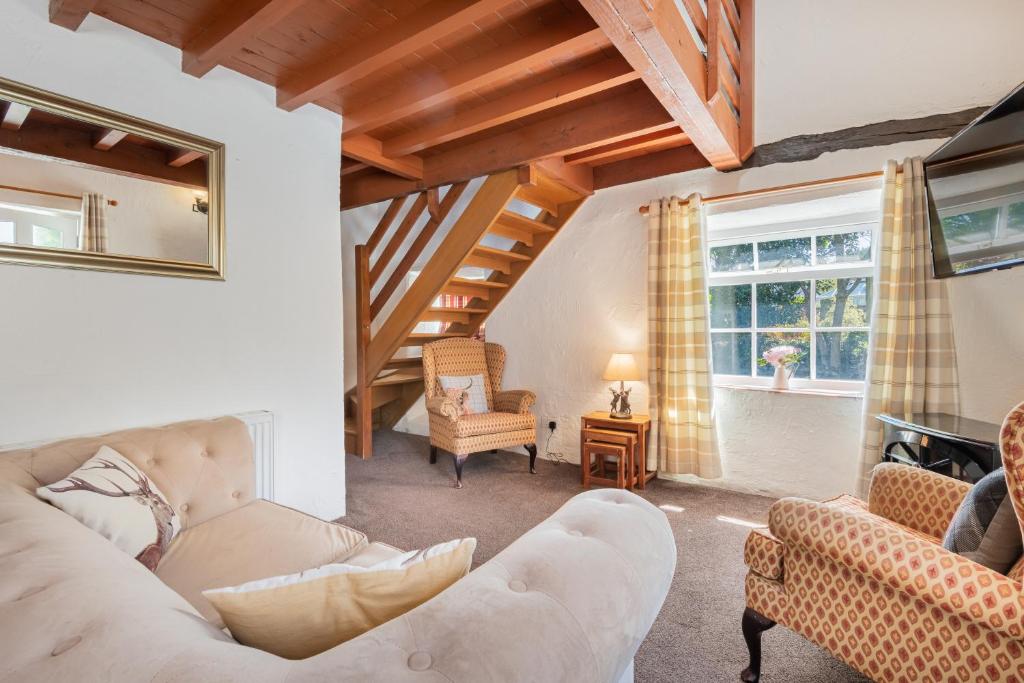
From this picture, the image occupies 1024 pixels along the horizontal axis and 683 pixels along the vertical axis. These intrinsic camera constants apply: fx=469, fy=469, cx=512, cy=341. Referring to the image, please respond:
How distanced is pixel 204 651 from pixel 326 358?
226 centimetres

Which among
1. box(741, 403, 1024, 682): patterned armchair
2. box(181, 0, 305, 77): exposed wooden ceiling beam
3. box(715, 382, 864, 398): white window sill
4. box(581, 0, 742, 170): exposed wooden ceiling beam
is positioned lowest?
box(741, 403, 1024, 682): patterned armchair

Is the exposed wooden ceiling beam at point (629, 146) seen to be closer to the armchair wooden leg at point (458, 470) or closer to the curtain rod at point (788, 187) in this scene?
the curtain rod at point (788, 187)

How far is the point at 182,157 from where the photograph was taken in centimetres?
208

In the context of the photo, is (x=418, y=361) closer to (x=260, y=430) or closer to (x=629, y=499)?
(x=260, y=430)

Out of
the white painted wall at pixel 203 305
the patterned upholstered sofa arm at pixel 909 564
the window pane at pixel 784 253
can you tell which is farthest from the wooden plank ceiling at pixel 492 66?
the patterned upholstered sofa arm at pixel 909 564

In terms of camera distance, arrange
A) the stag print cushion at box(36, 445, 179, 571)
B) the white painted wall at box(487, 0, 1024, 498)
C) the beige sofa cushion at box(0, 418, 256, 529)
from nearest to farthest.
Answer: the stag print cushion at box(36, 445, 179, 571), the beige sofa cushion at box(0, 418, 256, 529), the white painted wall at box(487, 0, 1024, 498)

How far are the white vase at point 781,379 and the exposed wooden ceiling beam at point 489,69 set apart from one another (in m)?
2.31

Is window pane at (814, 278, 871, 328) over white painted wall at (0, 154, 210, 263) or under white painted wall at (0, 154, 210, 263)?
under

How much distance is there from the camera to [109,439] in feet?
5.31

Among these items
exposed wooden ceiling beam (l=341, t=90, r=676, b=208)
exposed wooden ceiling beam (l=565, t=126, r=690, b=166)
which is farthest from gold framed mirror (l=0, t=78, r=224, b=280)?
exposed wooden ceiling beam (l=565, t=126, r=690, b=166)

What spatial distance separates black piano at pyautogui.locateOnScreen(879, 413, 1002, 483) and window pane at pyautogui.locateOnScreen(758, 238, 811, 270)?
1191 millimetres

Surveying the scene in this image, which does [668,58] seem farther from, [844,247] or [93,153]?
[93,153]

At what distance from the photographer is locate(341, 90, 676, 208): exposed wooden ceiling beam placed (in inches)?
104

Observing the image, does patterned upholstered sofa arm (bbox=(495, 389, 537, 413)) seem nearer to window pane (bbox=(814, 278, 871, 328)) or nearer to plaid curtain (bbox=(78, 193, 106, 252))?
window pane (bbox=(814, 278, 871, 328))
